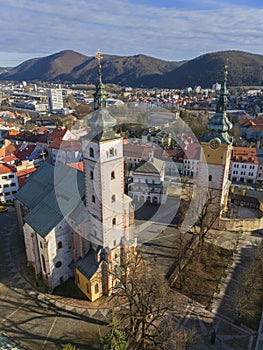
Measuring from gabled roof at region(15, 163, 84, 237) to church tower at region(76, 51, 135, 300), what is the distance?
11.4 ft

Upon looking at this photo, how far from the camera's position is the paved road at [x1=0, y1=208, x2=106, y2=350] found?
28219 millimetres

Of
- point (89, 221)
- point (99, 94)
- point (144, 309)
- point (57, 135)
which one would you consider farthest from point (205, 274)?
point (57, 135)

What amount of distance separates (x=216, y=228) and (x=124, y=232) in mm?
20678

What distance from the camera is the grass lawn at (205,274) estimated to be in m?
34.4

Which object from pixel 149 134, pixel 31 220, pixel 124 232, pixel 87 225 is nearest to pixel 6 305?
pixel 31 220

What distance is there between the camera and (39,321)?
1192 inches

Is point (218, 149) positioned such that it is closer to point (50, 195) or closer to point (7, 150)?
point (50, 195)

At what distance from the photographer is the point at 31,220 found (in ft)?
117

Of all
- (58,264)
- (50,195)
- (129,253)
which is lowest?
(58,264)

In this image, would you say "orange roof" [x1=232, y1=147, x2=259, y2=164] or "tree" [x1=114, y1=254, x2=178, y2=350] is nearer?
"tree" [x1=114, y1=254, x2=178, y2=350]

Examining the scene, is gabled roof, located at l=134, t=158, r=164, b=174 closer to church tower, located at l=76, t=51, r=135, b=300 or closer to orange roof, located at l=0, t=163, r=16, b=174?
church tower, located at l=76, t=51, r=135, b=300

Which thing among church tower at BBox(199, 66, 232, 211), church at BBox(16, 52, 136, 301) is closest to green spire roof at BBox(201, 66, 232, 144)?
church tower at BBox(199, 66, 232, 211)

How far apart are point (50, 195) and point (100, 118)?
1443 cm

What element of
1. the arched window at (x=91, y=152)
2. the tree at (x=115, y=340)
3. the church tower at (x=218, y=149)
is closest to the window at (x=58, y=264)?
the tree at (x=115, y=340)
